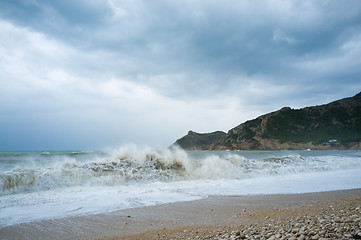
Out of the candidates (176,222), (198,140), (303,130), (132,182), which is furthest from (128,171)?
(198,140)

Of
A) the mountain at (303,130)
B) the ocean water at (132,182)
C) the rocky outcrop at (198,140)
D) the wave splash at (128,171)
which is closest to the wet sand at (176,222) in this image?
the ocean water at (132,182)

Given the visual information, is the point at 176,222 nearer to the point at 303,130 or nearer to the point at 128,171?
the point at 128,171

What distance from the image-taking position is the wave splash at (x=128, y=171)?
914 cm

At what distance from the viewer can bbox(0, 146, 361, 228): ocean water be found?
6152 mm

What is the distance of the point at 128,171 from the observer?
11.8 meters

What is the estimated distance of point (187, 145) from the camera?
293ft

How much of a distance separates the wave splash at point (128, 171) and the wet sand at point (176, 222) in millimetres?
5368

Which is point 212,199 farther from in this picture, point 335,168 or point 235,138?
point 235,138

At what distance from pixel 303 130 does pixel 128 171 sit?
70910mm

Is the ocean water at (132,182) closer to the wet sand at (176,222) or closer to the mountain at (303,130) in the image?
the wet sand at (176,222)

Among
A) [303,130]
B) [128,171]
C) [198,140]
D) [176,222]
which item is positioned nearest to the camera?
[176,222]

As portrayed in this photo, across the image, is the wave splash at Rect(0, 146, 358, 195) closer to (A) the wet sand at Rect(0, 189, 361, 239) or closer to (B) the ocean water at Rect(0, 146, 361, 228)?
(B) the ocean water at Rect(0, 146, 361, 228)

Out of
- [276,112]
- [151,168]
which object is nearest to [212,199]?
[151,168]

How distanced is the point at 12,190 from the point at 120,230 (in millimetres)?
7004
